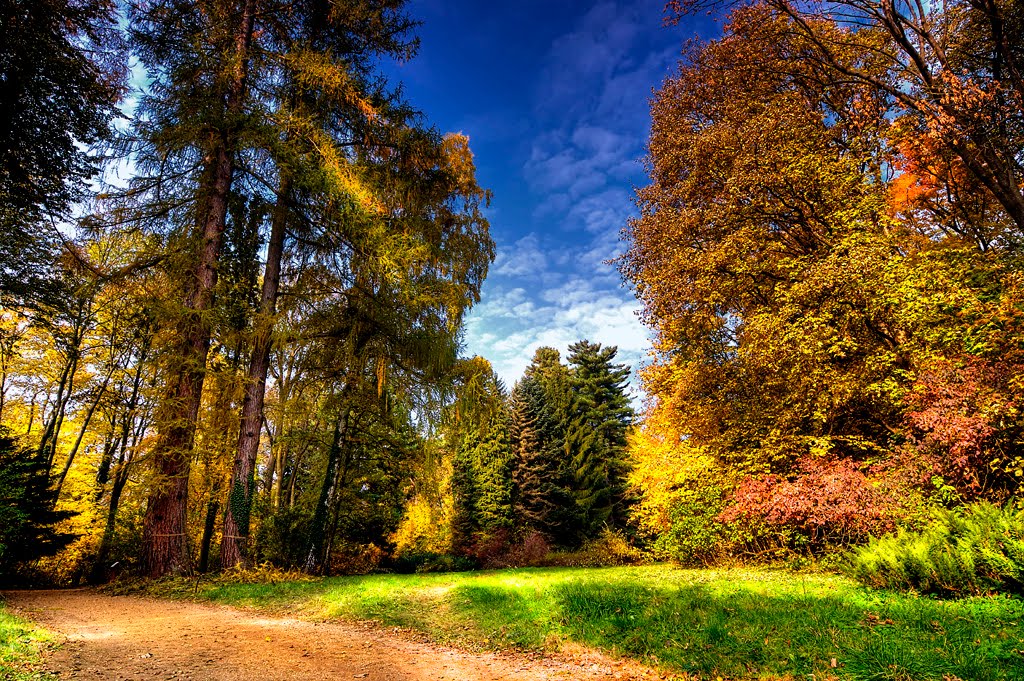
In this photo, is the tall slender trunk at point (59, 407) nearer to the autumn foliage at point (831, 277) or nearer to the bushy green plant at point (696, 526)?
the autumn foliage at point (831, 277)

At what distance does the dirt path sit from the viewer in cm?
442

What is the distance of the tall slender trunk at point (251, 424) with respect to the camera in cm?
1192

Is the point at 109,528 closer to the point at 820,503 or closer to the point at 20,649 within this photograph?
the point at 20,649

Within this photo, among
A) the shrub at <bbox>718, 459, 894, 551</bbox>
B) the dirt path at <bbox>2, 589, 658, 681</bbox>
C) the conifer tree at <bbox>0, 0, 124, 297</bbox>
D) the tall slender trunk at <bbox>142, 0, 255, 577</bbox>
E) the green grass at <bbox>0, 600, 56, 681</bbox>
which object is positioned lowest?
the dirt path at <bbox>2, 589, 658, 681</bbox>

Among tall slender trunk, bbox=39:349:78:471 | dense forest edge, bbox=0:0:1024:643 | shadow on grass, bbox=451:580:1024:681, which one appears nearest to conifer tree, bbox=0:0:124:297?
dense forest edge, bbox=0:0:1024:643

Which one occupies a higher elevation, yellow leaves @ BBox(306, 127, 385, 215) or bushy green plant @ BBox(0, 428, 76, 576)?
yellow leaves @ BBox(306, 127, 385, 215)

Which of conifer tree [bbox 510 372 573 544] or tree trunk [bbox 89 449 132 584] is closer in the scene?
tree trunk [bbox 89 449 132 584]

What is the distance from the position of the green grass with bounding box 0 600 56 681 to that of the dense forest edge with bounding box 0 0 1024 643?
6049 mm

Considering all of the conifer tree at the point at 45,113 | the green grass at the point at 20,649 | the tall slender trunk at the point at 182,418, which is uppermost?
the conifer tree at the point at 45,113

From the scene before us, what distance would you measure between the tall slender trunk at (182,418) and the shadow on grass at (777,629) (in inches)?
326

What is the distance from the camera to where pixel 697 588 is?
7.49 meters

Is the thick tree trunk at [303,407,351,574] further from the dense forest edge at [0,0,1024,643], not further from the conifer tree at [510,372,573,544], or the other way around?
the conifer tree at [510,372,573,544]

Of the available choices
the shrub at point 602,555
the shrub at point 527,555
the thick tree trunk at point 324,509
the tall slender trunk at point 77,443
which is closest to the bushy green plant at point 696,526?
the shrub at point 602,555

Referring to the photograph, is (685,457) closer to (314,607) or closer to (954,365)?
(954,365)
